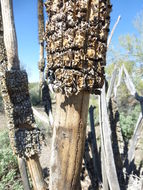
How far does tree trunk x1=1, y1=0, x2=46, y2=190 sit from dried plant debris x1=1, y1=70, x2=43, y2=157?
0.12 meters

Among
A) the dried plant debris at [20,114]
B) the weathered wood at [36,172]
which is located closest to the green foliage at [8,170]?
the weathered wood at [36,172]

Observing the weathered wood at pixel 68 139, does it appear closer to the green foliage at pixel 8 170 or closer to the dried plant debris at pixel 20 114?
the dried plant debris at pixel 20 114

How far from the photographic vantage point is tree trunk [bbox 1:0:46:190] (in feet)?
5.75

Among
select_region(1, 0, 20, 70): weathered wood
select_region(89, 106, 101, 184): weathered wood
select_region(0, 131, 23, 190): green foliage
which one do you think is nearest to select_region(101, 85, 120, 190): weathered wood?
select_region(89, 106, 101, 184): weathered wood

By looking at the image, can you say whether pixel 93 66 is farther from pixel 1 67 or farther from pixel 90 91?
pixel 1 67

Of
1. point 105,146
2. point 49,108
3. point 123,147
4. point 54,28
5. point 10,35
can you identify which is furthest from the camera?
point 123,147

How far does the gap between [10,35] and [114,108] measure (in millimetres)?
1969

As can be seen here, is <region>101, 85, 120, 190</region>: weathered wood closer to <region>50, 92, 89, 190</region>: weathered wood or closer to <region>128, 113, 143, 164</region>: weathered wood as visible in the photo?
<region>128, 113, 143, 164</region>: weathered wood

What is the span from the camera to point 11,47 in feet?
6.07

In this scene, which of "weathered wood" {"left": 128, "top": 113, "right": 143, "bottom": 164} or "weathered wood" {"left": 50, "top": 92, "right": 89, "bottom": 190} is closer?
"weathered wood" {"left": 50, "top": 92, "right": 89, "bottom": 190}

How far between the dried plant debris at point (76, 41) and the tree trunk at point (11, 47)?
1.24 m

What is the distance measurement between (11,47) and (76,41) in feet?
4.55

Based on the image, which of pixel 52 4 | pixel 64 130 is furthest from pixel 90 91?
pixel 52 4

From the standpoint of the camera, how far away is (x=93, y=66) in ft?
2.36
